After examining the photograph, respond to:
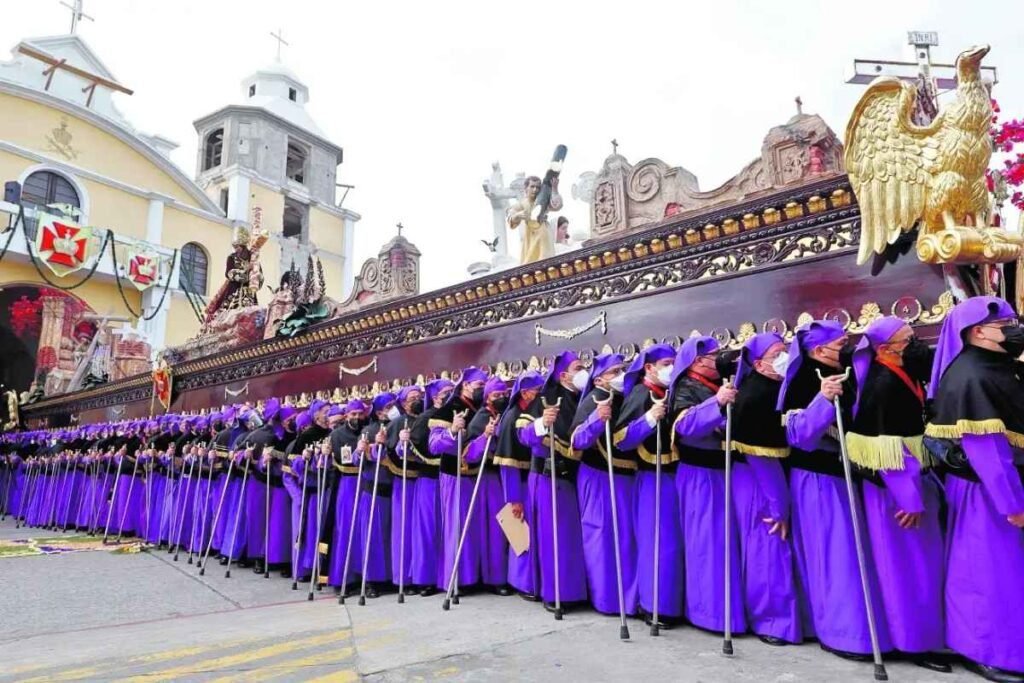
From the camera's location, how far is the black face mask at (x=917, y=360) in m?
3.37

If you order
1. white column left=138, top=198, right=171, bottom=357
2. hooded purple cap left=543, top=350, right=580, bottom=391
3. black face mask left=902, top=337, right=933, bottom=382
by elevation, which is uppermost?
white column left=138, top=198, right=171, bottom=357

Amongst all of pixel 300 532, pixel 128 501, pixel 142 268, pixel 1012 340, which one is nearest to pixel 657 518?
pixel 1012 340

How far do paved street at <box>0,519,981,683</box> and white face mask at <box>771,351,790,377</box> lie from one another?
1.46 meters

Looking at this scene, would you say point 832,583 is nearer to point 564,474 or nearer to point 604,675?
point 604,675

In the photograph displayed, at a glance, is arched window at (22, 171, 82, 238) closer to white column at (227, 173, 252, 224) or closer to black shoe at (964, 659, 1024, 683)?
white column at (227, 173, 252, 224)

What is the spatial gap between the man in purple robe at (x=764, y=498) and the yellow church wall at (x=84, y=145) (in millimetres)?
24574

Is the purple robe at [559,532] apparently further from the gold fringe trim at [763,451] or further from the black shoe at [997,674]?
the black shoe at [997,674]

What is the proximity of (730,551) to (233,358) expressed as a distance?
1037cm

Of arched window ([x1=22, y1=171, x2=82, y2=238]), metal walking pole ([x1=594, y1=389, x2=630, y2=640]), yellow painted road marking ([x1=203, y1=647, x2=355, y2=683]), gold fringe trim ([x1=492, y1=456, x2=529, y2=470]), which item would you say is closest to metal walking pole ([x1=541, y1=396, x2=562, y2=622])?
gold fringe trim ([x1=492, y1=456, x2=529, y2=470])

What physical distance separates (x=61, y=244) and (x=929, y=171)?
22712mm

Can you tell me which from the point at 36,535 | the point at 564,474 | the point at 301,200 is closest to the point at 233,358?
the point at 36,535

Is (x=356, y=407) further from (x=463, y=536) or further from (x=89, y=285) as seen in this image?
(x=89, y=285)

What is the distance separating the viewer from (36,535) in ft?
Answer: 39.8

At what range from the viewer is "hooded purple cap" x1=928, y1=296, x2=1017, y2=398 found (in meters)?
2.99
